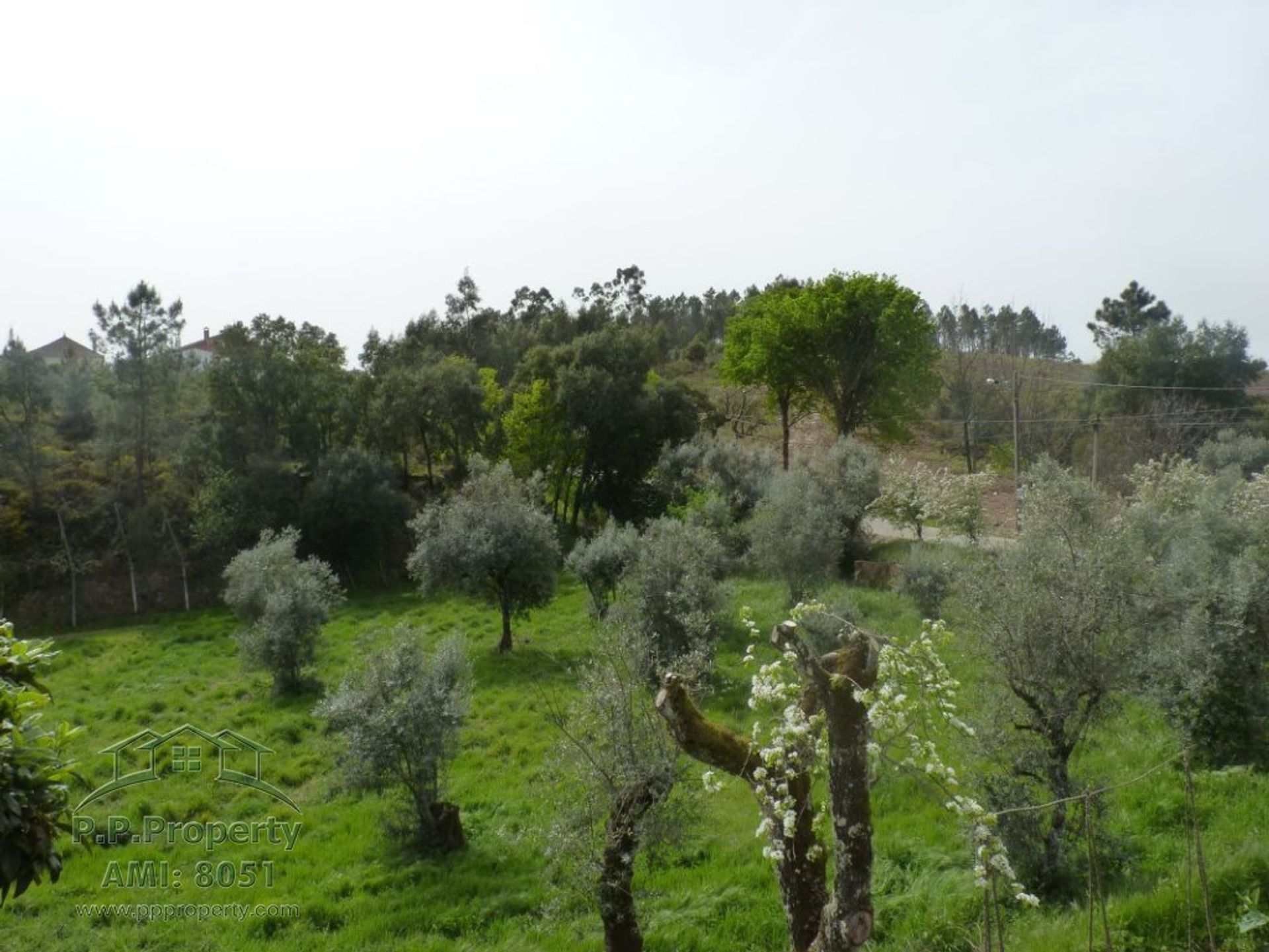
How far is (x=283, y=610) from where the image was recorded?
19234 millimetres

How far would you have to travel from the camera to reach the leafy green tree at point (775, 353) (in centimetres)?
3619

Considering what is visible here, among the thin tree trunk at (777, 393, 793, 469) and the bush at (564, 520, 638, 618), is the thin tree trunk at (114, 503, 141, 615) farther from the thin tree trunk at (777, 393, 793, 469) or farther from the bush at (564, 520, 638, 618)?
the thin tree trunk at (777, 393, 793, 469)

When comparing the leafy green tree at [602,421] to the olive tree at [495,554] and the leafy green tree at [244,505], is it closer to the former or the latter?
the leafy green tree at [244,505]

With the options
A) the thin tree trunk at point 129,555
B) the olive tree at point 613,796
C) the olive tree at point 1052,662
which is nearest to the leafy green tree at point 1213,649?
the olive tree at point 1052,662

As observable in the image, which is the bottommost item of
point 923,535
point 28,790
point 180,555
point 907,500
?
point 923,535

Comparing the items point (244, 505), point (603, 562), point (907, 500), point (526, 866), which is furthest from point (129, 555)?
point (907, 500)

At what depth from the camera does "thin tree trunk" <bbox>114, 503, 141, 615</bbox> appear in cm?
3145

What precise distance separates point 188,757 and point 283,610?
4219mm

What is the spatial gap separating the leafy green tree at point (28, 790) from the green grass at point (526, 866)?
12.6 ft

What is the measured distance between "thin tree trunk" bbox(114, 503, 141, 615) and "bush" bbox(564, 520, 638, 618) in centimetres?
1944

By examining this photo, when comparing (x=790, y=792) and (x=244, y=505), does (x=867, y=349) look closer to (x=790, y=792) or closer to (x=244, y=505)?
(x=244, y=505)

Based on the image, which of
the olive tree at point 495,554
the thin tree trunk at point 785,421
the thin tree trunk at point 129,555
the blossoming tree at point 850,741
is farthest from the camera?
the thin tree trunk at point 785,421

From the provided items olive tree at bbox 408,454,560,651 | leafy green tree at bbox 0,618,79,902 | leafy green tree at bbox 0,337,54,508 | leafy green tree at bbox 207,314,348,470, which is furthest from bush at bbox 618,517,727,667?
leafy green tree at bbox 0,337,54,508

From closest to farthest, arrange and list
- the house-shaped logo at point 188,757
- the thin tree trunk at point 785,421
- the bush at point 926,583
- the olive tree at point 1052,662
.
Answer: the olive tree at point 1052,662
the house-shaped logo at point 188,757
the bush at point 926,583
the thin tree trunk at point 785,421
